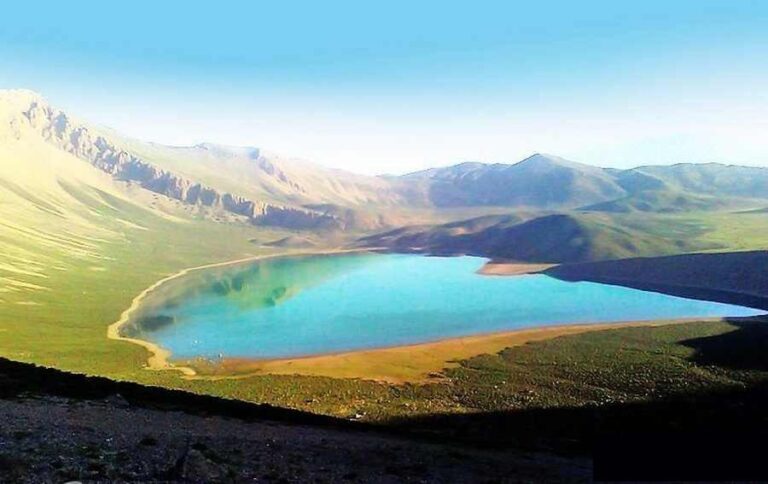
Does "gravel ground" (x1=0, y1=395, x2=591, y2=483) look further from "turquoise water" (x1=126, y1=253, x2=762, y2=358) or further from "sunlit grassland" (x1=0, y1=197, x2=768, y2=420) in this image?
"turquoise water" (x1=126, y1=253, x2=762, y2=358)

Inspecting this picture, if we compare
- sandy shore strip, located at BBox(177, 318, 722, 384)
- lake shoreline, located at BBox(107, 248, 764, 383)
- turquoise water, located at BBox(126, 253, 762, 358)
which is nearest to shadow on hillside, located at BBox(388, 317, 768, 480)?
sandy shore strip, located at BBox(177, 318, 722, 384)

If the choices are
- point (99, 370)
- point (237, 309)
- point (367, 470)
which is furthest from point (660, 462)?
point (237, 309)

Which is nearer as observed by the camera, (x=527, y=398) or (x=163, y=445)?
(x=163, y=445)

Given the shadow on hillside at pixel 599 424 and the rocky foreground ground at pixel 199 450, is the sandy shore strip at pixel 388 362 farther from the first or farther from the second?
the rocky foreground ground at pixel 199 450

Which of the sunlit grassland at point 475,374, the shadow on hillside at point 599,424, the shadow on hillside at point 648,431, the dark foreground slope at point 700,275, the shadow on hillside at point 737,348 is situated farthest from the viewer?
the dark foreground slope at point 700,275

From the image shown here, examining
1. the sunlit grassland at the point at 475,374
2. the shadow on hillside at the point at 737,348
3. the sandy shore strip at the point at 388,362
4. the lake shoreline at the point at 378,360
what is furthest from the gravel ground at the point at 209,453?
the shadow on hillside at the point at 737,348

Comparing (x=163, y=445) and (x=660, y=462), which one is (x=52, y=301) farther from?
(x=660, y=462)

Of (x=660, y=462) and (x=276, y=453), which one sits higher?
(x=276, y=453)
